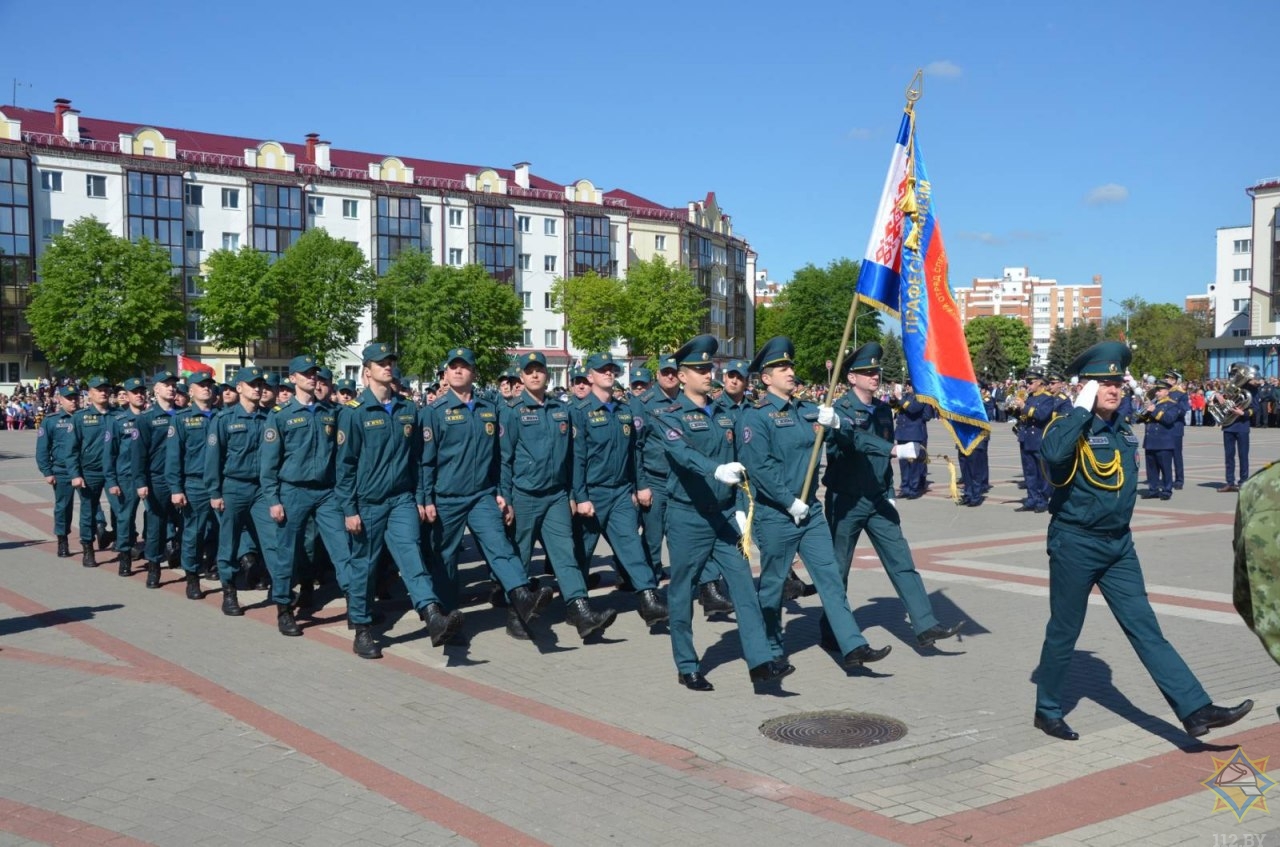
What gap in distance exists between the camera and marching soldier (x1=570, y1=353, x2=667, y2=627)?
30.7 ft

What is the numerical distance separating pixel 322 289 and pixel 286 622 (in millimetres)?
60154

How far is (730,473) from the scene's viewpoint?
697 centimetres

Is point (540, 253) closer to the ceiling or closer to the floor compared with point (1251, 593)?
closer to the ceiling

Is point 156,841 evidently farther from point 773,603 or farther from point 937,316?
point 937,316

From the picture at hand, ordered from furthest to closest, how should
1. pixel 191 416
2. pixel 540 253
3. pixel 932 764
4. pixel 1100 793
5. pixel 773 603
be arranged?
pixel 540 253 < pixel 191 416 < pixel 773 603 < pixel 932 764 < pixel 1100 793

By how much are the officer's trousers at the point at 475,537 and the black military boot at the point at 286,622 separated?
→ 120 cm

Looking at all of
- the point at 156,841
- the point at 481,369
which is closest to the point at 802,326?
the point at 481,369

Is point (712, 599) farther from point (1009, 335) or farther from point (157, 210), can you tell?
point (1009, 335)

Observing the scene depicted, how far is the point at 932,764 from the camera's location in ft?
19.2

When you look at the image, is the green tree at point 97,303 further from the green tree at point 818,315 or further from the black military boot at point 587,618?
the black military boot at point 587,618

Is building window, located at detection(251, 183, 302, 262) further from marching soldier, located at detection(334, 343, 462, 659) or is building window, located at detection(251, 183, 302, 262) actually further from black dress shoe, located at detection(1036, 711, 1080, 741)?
black dress shoe, located at detection(1036, 711, 1080, 741)

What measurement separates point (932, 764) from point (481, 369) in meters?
65.1

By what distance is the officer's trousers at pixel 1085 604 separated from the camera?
242 inches

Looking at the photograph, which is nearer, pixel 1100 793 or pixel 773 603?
pixel 1100 793
